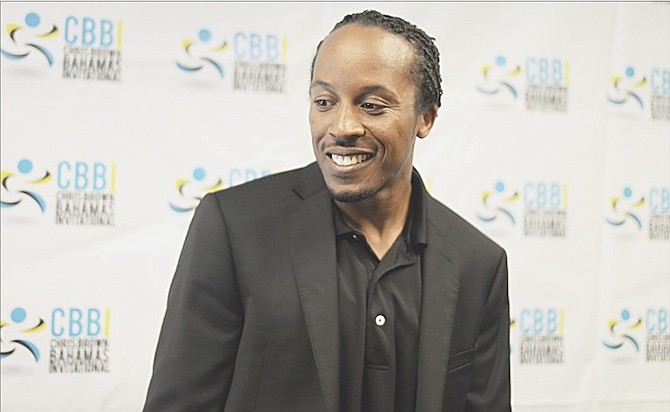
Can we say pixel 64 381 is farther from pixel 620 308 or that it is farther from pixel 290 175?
pixel 620 308

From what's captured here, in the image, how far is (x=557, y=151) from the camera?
2174 millimetres

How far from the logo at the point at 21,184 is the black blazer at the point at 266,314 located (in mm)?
758

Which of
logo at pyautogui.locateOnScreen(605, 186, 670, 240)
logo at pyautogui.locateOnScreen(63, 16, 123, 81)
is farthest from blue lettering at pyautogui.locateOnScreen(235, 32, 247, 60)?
logo at pyautogui.locateOnScreen(605, 186, 670, 240)

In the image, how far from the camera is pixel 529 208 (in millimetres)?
2148

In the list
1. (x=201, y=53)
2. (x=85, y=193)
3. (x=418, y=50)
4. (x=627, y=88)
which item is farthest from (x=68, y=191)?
(x=627, y=88)

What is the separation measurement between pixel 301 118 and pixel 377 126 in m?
0.86

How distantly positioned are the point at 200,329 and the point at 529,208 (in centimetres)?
121

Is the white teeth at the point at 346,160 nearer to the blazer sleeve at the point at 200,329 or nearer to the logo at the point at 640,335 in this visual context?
the blazer sleeve at the point at 200,329

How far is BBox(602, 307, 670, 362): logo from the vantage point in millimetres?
2209

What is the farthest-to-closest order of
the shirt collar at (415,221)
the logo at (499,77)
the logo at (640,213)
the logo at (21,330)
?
1. the logo at (640,213)
2. the logo at (499,77)
3. the logo at (21,330)
4. the shirt collar at (415,221)

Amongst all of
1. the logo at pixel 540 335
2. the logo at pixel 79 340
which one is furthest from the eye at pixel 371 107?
the logo at pixel 540 335

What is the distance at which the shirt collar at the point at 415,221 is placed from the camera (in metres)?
1.23

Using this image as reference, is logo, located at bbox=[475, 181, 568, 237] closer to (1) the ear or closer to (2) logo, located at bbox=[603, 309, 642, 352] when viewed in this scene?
(2) logo, located at bbox=[603, 309, 642, 352]

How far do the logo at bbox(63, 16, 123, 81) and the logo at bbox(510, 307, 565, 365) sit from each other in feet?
3.56
